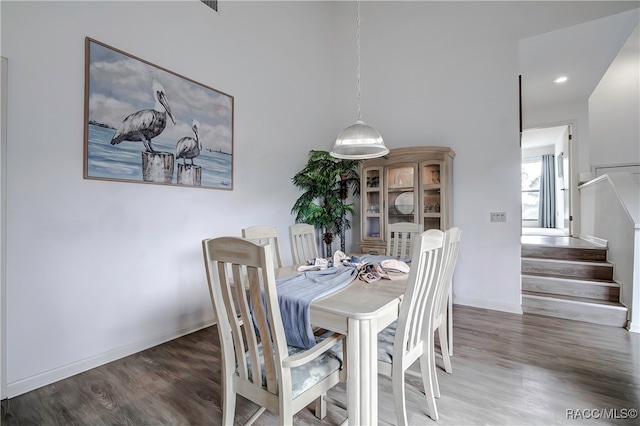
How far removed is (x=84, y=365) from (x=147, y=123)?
1.90 metres

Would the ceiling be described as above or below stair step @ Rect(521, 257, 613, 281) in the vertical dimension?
above

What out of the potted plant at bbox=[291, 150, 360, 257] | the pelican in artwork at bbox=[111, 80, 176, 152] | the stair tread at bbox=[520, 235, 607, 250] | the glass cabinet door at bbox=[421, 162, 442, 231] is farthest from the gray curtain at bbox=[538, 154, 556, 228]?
the pelican in artwork at bbox=[111, 80, 176, 152]

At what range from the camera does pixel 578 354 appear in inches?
91.8

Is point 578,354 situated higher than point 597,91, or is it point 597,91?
point 597,91

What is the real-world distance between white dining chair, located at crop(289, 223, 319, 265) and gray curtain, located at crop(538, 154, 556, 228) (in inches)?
336

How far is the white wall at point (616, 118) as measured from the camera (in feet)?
16.3

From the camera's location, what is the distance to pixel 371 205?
404cm

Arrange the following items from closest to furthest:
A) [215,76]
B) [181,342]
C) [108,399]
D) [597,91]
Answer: [108,399] → [181,342] → [215,76] → [597,91]

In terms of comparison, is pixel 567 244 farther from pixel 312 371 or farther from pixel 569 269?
pixel 312 371

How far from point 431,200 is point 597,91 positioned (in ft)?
15.0

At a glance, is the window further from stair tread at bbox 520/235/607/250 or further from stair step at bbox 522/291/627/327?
stair step at bbox 522/291/627/327

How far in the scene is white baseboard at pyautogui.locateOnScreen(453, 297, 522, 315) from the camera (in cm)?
331

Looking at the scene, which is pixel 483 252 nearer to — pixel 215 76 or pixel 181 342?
pixel 181 342

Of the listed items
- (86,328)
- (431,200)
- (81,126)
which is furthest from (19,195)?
(431,200)
